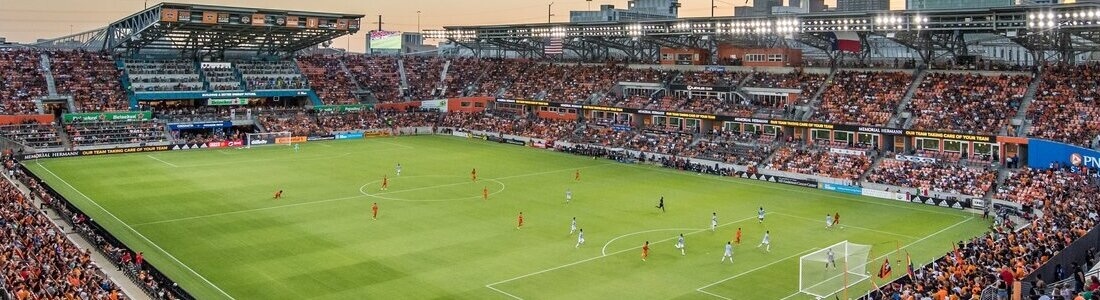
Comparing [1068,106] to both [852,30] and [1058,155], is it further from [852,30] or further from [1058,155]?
[852,30]

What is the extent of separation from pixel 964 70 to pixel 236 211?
168 feet

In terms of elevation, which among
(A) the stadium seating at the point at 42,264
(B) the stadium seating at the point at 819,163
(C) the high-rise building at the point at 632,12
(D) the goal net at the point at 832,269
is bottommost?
(D) the goal net at the point at 832,269

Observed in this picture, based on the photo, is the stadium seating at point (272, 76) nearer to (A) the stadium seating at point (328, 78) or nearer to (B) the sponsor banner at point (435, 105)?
(A) the stadium seating at point (328, 78)

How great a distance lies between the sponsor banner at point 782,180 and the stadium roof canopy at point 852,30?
12646 mm

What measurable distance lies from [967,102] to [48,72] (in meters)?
77.1

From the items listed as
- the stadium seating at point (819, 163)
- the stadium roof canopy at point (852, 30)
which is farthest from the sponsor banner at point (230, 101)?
the stadium seating at point (819, 163)

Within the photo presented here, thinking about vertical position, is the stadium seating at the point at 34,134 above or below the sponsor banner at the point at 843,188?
above

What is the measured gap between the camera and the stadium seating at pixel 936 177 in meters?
51.4

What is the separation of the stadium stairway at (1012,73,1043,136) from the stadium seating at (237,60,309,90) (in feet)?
215

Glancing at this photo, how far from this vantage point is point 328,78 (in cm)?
9631

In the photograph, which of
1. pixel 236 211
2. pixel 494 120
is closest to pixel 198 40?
pixel 494 120

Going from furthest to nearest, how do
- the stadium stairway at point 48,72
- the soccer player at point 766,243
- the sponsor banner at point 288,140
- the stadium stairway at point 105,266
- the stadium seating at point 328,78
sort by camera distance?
the stadium seating at point 328,78
the sponsor banner at point 288,140
the stadium stairway at point 48,72
the soccer player at point 766,243
the stadium stairway at point 105,266

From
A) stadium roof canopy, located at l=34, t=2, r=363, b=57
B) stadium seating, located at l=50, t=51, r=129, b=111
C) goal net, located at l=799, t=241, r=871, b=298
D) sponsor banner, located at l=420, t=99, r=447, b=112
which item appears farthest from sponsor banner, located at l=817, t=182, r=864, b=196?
stadium seating, located at l=50, t=51, r=129, b=111

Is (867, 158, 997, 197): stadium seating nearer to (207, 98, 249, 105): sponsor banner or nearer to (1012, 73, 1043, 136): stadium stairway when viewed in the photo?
(1012, 73, 1043, 136): stadium stairway
